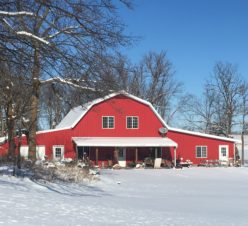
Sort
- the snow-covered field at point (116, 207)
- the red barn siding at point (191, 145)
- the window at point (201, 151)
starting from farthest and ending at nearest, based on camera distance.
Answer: the window at point (201, 151), the red barn siding at point (191, 145), the snow-covered field at point (116, 207)

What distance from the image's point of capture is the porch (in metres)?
38.9

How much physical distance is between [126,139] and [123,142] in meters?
1.35

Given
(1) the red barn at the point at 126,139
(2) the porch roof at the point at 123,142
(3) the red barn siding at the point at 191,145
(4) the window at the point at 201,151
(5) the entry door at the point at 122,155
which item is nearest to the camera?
(2) the porch roof at the point at 123,142

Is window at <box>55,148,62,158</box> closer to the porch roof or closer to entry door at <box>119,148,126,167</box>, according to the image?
the porch roof

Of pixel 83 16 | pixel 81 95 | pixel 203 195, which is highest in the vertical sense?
pixel 83 16

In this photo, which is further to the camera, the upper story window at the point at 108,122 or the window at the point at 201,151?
the window at the point at 201,151

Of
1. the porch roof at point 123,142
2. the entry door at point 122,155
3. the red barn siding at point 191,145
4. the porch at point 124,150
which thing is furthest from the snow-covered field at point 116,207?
the red barn siding at point 191,145

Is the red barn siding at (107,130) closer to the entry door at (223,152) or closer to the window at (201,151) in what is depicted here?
the window at (201,151)

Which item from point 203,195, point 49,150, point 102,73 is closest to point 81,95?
point 102,73

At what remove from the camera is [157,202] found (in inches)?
637

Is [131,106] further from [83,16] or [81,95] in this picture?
[83,16]

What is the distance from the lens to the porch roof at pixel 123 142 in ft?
126

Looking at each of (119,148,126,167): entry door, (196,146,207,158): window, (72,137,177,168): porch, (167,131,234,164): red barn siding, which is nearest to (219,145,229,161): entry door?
(167,131,234,164): red barn siding

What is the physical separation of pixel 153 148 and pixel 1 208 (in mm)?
31499
